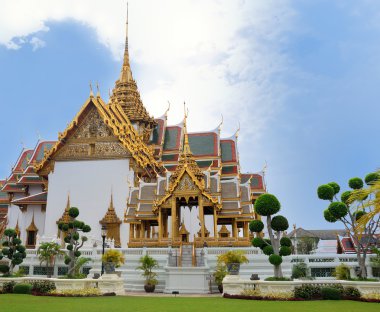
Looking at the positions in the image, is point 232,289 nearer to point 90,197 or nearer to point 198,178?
point 198,178

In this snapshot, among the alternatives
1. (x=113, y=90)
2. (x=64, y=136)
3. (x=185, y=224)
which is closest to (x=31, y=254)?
(x=64, y=136)

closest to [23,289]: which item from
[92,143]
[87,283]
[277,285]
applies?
[87,283]

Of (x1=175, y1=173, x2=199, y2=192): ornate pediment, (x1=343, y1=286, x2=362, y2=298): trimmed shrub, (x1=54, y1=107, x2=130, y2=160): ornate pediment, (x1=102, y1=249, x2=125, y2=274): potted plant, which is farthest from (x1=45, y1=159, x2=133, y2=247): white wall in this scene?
(x1=343, y1=286, x2=362, y2=298): trimmed shrub

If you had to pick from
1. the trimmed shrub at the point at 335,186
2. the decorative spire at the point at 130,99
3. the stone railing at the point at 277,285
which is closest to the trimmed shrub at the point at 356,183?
the trimmed shrub at the point at 335,186

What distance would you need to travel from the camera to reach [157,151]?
28.9m

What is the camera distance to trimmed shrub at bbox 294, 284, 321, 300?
1013 cm

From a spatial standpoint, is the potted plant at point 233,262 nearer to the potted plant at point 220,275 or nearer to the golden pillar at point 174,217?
the potted plant at point 220,275

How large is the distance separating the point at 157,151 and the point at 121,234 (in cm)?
780

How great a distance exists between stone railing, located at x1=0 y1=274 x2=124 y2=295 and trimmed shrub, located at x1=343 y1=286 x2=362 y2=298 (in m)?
6.42

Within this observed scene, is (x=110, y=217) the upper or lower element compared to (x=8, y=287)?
upper

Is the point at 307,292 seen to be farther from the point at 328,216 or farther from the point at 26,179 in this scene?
the point at 26,179

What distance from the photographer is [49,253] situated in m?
16.1

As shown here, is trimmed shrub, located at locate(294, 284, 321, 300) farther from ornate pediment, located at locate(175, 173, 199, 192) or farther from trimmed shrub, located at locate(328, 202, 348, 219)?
ornate pediment, located at locate(175, 173, 199, 192)

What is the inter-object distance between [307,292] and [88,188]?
55.6 feet
